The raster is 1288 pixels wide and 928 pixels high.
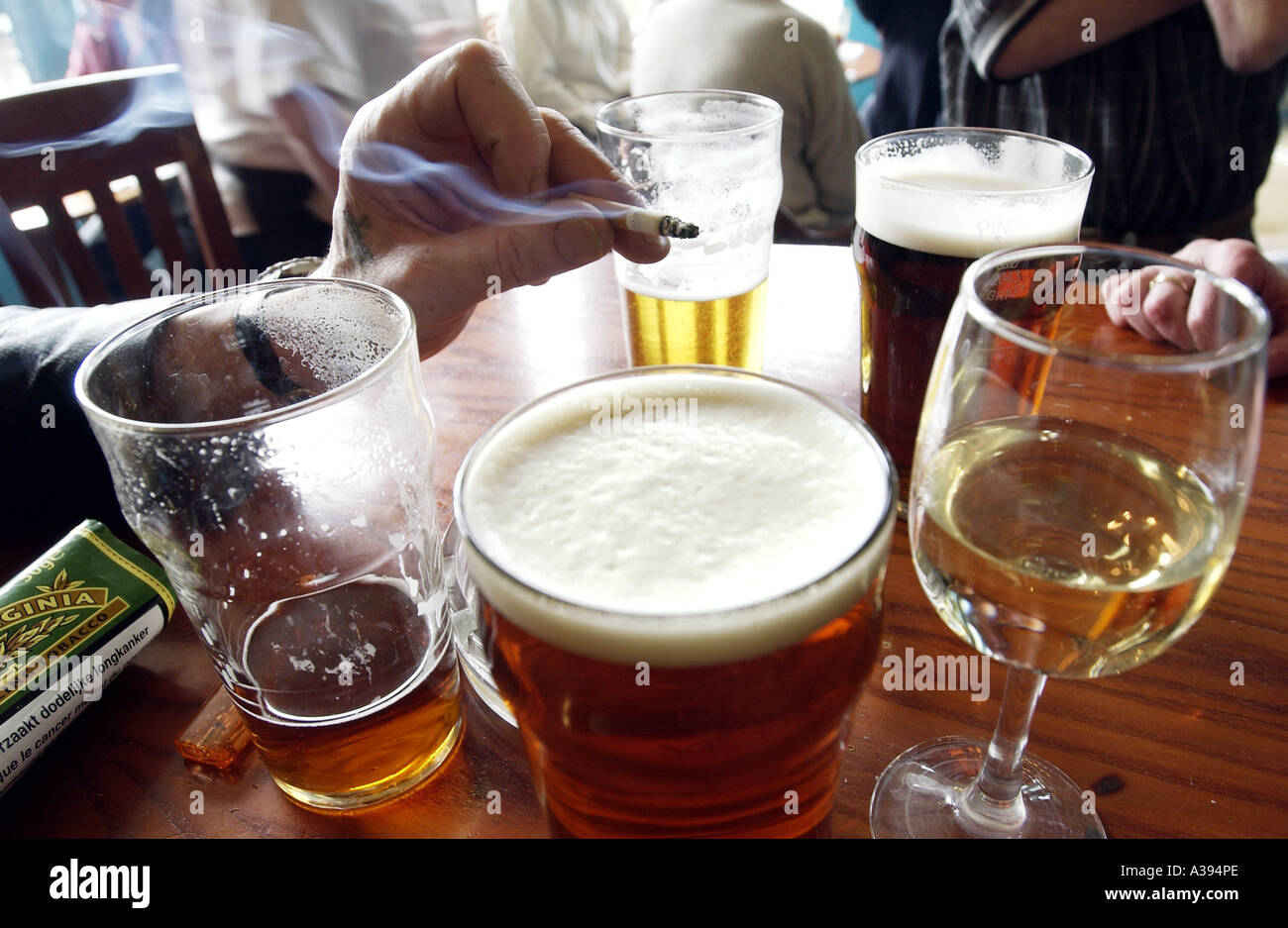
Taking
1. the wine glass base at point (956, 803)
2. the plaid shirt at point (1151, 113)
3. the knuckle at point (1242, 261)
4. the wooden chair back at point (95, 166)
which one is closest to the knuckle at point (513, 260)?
the wine glass base at point (956, 803)

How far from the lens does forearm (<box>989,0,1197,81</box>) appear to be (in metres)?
1.81

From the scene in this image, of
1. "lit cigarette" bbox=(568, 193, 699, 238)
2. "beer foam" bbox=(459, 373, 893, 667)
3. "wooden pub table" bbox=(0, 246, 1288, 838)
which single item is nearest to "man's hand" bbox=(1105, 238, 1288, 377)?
"wooden pub table" bbox=(0, 246, 1288, 838)

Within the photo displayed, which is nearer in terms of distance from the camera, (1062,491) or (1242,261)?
(1062,491)

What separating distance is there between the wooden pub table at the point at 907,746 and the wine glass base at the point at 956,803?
1cm

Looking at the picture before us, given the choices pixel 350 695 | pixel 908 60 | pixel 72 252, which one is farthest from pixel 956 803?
pixel 908 60

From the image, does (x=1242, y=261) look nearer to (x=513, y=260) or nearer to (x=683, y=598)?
(x=513, y=260)

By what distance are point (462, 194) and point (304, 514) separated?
1.92ft

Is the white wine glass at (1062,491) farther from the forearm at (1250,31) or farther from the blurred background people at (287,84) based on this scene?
the blurred background people at (287,84)

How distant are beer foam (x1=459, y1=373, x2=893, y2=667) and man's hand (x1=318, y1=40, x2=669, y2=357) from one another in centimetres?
39

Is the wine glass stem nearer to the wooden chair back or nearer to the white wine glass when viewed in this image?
the white wine glass

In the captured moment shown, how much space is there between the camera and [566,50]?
385 centimetres

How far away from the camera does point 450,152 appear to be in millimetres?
1111

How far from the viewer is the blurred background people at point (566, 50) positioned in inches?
145
